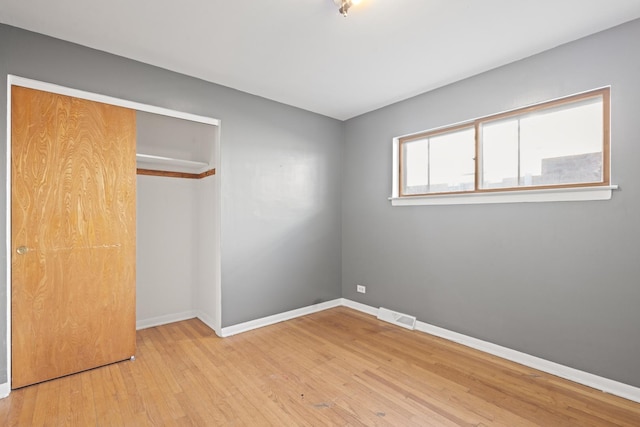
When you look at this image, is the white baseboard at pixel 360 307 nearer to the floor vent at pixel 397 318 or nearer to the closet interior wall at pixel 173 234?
the floor vent at pixel 397 318

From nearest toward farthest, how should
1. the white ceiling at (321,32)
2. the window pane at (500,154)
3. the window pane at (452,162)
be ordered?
1. the white ceiling at (321,32)
2. the window pane at (500,154)
3. the window pane at (452,162)

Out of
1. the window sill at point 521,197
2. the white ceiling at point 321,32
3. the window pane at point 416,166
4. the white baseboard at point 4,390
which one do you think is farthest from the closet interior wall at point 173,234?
the window sill at point 521,197

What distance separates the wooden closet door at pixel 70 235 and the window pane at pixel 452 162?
3.11 metres

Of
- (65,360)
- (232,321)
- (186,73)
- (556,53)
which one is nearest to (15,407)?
(65,360)

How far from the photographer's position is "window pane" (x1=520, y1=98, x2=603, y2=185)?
2.43 metres

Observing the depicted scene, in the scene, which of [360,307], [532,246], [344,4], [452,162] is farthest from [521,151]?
[360,307]

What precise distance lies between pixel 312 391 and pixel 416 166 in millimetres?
2682

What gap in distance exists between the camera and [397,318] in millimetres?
3635

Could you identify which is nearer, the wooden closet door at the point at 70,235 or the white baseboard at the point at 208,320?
the wooden closet door at the point at 70,235

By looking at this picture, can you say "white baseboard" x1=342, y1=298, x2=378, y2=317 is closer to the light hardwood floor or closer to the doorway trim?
the light hardwood floor

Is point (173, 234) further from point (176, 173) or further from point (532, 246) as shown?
point (532, 246)

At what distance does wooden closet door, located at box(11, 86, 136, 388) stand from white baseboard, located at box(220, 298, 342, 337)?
947 mm

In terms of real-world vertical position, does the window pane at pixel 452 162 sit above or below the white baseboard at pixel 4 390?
above

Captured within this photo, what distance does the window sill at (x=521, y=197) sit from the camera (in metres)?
2.32
